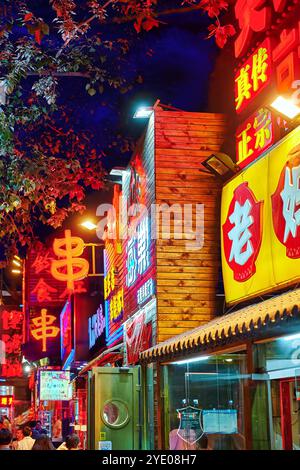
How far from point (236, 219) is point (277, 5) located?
3.65 meters

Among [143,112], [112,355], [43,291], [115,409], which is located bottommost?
[115,409]

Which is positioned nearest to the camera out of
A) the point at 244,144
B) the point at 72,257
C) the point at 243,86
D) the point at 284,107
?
the point at 284,107

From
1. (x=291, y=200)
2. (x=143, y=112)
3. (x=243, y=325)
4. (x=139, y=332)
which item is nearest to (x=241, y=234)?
(x=291, y=200)

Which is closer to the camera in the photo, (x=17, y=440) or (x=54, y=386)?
(x=17, y=440)

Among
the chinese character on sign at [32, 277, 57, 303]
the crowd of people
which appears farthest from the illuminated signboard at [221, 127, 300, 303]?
the chinese character on sign at [32, 277, 57, 303]

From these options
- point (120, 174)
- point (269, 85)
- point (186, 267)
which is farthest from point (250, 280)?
point (120, 174)

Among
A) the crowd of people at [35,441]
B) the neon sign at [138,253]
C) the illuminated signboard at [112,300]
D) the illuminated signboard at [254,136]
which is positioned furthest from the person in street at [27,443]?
Result: the illuminated signboard at [254,136]

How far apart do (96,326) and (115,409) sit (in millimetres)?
8614

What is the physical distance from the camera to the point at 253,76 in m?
11.8

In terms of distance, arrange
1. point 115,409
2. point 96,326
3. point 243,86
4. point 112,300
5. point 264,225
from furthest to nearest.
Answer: point 96,326 < point 112,300 < point 115,409 < point 243,86 < point 264,225

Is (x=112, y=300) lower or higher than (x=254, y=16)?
lower

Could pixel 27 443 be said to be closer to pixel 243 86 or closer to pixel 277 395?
pixel 277 395

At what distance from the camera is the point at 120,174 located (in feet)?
59.5
